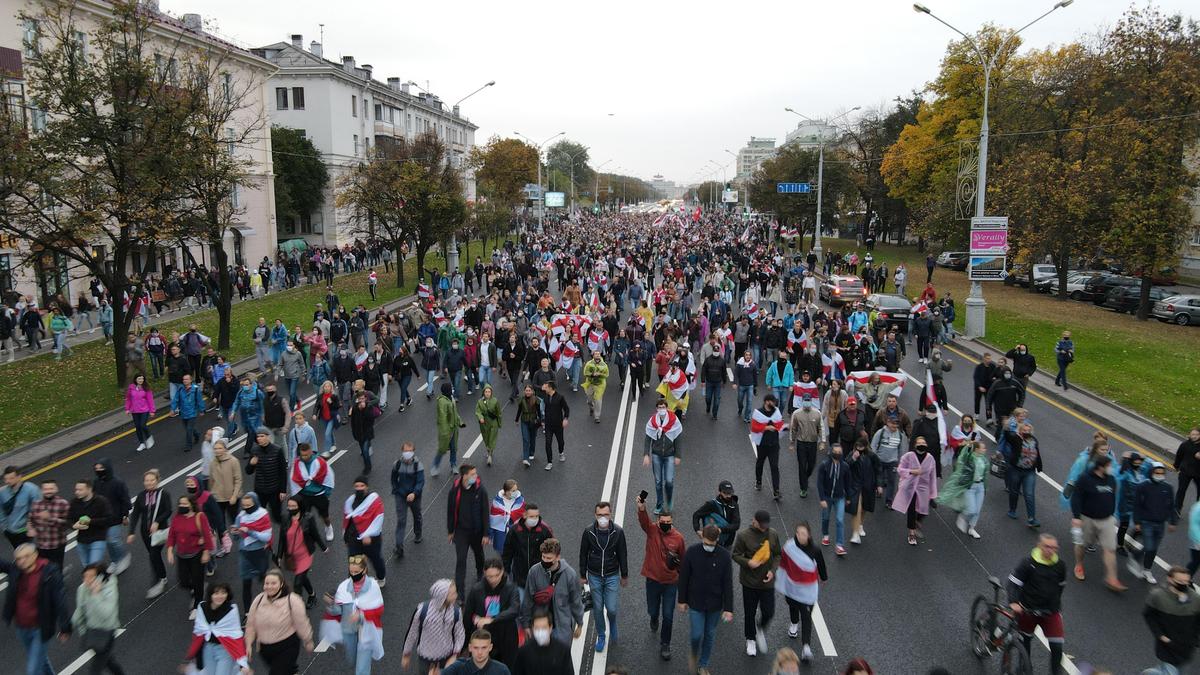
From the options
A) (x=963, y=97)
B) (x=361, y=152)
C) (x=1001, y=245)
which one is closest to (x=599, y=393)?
(x=1001, y=245)

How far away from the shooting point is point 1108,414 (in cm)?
1659

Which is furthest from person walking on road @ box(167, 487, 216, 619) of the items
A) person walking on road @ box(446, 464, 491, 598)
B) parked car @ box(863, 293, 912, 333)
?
parked car @ box(863, 293, 912, 333)

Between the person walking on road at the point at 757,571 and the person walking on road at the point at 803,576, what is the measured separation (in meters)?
0.13

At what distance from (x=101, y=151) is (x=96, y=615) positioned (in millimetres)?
15724

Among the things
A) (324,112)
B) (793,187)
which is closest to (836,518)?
(793,187)

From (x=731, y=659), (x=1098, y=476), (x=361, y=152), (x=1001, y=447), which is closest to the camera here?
(x=731, y=659)

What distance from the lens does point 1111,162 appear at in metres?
29.0

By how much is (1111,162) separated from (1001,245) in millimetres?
8149

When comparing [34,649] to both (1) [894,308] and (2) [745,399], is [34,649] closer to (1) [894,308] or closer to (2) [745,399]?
(2) [745,399]

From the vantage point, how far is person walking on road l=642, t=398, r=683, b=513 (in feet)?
34.6

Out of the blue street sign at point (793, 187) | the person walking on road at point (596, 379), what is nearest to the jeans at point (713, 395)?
the person walking on road at point (596, 379)

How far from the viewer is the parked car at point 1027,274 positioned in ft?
130

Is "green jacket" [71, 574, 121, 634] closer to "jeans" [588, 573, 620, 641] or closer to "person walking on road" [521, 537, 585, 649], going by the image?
"person walking on road" [521, 537, 585, 649]

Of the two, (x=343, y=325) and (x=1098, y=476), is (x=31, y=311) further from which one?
(x=1098, y=476)
